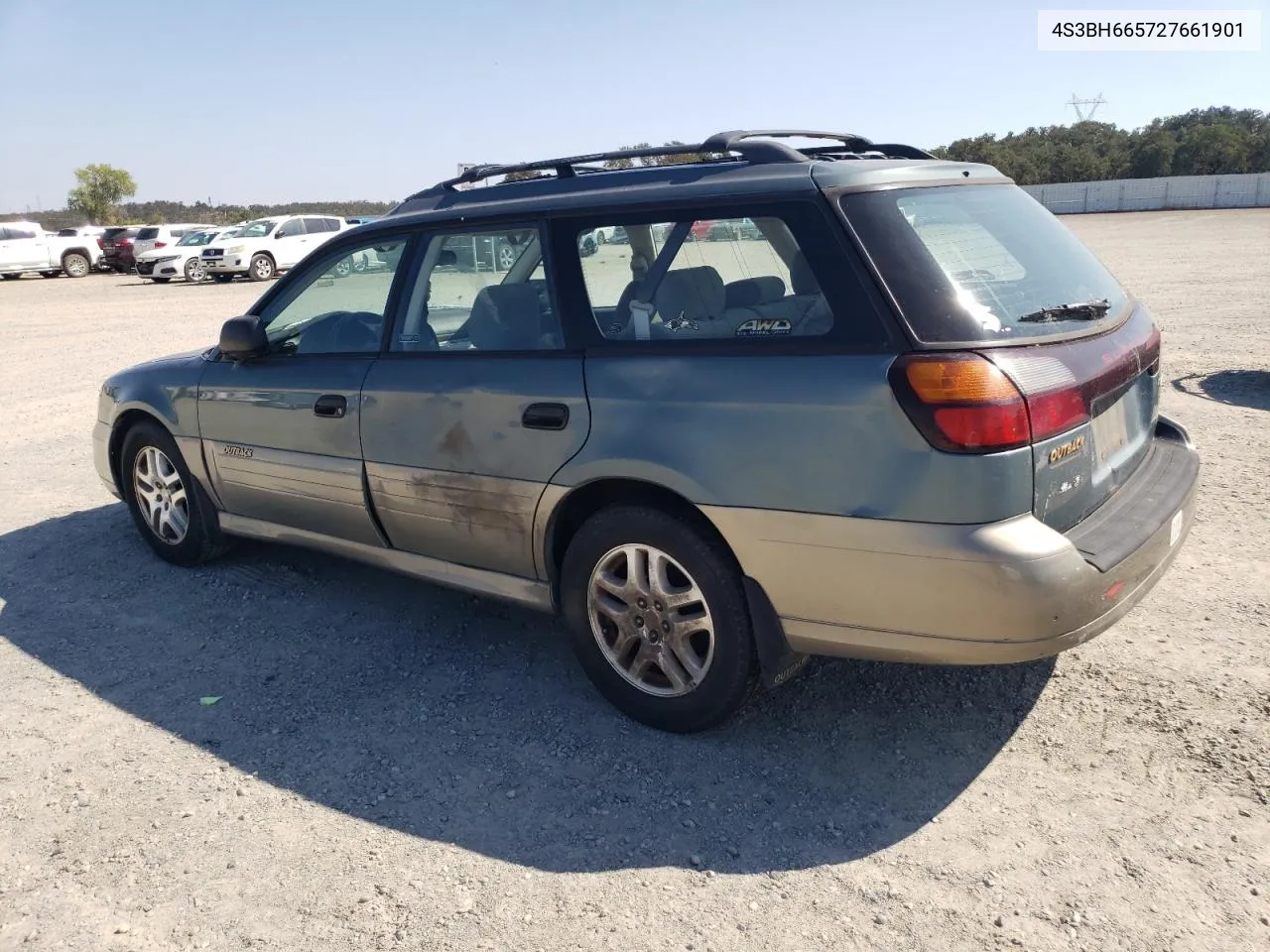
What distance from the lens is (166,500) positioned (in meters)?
5.29

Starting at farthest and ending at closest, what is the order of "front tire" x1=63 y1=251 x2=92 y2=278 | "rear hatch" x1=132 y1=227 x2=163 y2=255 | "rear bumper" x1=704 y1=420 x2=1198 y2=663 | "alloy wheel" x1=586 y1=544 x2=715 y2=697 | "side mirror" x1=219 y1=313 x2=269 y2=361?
"front tire" x1=63 y1=251 x2=92 y2=278
"rear hatch" x1=132 y1=227 x2=163 y2=255
"side mirror" x1=219 y1=313 x2=269 y2=361
"alloy wheel" x1=586 y1=544 x2=715 y2=697
"rear bumper" x1=704 y1=420 x2=1198 y2=663

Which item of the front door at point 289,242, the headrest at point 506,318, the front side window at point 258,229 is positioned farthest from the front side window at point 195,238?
the headrest at point 506,318

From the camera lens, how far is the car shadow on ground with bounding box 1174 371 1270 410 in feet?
24.7

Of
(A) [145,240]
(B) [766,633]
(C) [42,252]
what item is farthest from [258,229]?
(B) [766,633]

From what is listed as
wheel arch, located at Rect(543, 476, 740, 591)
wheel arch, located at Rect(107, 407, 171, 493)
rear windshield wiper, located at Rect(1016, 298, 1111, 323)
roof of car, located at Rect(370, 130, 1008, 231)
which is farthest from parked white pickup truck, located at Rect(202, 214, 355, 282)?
rear windshield wiper, located at Rect(1016, 298, 1111, 323)

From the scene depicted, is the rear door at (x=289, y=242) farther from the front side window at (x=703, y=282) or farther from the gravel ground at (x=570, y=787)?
the front side window at (x=703, y=282)

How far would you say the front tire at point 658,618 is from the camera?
126 inches

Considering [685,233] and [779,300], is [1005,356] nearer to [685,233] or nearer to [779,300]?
[779,300]

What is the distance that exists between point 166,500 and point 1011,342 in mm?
4299

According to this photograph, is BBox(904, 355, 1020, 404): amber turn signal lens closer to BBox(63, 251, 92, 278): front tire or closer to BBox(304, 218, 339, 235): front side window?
BBox(304, 218, 339, 235): front side window

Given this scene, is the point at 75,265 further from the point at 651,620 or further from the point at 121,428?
the point at 651,620

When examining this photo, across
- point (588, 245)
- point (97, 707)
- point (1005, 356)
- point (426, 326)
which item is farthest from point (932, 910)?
point (97, 707)

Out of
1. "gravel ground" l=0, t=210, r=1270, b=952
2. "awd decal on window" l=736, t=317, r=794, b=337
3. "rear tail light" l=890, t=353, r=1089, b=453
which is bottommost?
"gravel ground" l=0, t=210, r=1270, b=952

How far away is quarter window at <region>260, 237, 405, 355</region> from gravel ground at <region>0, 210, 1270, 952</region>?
4.04 ft
